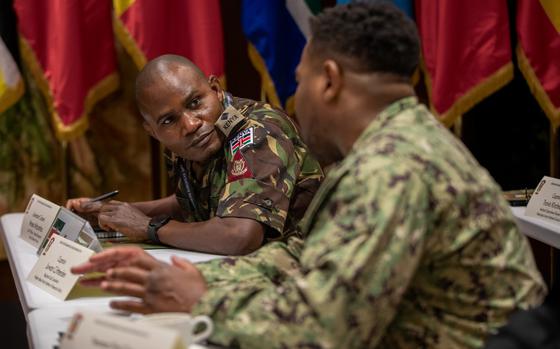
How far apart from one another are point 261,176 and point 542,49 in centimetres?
193

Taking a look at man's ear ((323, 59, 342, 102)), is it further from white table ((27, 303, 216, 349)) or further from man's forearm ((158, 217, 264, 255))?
man's forearm ((158, 217, 264, 255))

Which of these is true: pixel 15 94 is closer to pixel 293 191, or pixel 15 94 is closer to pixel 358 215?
pixel 293 191

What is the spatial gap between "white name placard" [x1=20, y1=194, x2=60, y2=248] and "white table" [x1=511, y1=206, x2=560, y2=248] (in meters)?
1.39

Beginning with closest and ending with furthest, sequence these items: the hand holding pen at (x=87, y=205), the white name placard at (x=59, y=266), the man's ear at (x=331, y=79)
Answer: the man's ear at (x=331, y=79) → the white name placard at (x=59, y=266) → the hand holding pen at (x=87, y=205)

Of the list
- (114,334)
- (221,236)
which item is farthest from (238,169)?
(114,334)

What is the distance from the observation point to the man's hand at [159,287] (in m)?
1.53

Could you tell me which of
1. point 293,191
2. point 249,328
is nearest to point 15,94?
point 293,191

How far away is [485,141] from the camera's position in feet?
14.1

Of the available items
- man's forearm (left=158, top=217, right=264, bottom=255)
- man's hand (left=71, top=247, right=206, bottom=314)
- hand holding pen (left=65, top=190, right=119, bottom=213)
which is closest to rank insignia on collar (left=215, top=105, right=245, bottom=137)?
man's forearm (left=158, top=217, right=264, bottom=255)

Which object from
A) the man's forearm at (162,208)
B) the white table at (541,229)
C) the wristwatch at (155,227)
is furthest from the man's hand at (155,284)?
the man's forearm at (162,208)

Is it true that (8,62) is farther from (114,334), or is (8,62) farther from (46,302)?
(114,334)

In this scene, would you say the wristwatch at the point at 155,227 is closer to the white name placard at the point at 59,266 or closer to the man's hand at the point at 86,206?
the man's hand at the point at 86,206

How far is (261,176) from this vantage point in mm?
2484

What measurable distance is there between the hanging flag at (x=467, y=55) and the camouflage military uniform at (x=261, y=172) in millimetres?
1373
